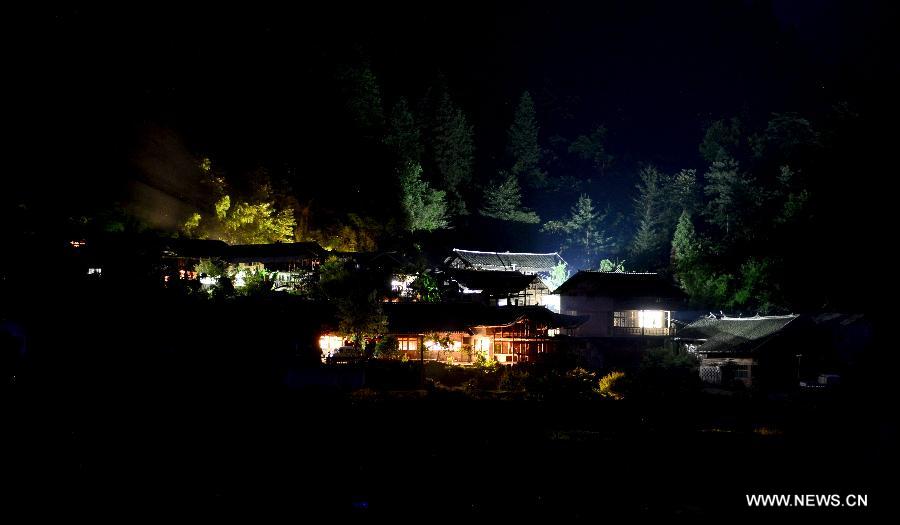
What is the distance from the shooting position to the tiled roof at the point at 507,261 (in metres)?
48.0

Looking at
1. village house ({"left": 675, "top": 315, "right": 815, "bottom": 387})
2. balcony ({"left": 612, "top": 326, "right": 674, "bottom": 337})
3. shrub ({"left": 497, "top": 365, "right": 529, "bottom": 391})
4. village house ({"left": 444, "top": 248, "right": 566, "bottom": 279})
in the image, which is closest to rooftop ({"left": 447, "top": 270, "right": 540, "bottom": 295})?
balcony ({"left": 612, "top": 326, "right": 674, "bottom": 337})

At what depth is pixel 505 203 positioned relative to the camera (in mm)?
58906

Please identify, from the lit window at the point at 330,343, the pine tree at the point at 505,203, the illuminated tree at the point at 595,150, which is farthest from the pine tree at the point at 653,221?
the lit window at the point at 330,343

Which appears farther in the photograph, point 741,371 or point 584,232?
point 584,232

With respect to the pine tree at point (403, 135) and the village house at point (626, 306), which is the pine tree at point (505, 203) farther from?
the village house at point (626, 306)

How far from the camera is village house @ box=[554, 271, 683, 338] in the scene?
36438 millimetres

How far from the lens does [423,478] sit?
16.1 metres

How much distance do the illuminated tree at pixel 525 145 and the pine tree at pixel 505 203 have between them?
470cm

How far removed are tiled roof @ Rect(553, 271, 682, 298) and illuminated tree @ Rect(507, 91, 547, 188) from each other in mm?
27216

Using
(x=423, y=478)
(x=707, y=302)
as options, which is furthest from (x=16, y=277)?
(x=707, y=302)

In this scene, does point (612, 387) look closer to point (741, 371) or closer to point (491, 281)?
point (741, 371)

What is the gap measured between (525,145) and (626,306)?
31024 mm

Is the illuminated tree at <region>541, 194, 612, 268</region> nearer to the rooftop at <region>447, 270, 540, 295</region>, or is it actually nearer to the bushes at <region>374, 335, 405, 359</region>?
the rooftop at <region>447, 270, 540, 295</region>

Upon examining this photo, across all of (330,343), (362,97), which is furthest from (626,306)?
(362,97)
